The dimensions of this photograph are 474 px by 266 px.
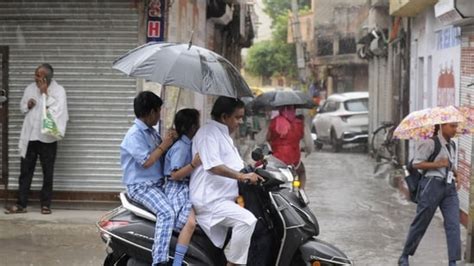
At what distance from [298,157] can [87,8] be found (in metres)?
3.29

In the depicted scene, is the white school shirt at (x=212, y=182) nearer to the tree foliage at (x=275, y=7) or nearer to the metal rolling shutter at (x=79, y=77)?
the metal rolling shutter at (x=79, y=77)

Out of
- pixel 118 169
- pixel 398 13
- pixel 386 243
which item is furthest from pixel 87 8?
pixel 398 13

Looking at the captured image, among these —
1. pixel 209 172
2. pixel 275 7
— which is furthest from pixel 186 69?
pixel 275 7

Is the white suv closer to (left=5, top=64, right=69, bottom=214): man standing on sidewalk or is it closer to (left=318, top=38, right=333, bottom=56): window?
(left=5, top=64, right=69, bottom=214): man standing on sidewalk

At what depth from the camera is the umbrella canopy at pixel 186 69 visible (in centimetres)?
491

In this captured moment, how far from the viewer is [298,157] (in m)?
9.48

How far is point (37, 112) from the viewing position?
9266 millimetres

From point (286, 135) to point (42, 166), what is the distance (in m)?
3.04

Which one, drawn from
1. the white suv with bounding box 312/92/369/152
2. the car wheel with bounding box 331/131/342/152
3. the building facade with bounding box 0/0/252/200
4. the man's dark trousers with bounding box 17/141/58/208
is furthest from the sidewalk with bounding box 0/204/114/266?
the car wheel with bounding box 331/131/342/152

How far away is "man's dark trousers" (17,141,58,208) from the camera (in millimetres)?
9242

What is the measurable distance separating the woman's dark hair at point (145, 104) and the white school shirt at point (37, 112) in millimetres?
4215

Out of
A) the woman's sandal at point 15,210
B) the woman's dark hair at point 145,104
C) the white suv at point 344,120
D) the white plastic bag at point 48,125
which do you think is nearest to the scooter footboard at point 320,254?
the woman's dark hair at point 145,104

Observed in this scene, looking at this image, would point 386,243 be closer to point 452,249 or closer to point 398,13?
point 452,249

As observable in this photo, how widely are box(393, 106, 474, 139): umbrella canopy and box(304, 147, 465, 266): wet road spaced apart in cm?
161
